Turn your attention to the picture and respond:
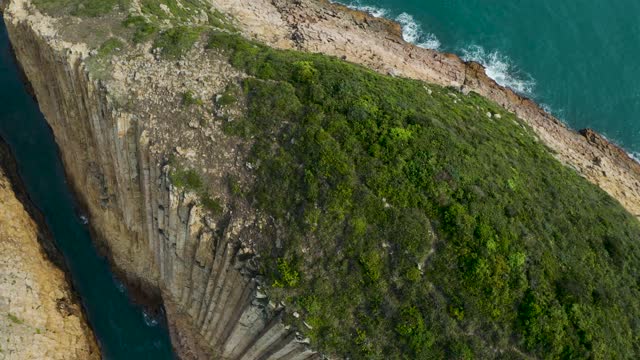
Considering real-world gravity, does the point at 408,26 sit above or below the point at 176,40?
above

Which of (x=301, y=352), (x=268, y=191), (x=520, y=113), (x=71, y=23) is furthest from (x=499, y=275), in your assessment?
(x=71, y=23)

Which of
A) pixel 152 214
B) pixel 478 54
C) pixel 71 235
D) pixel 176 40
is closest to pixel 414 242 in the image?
pixel 152 214

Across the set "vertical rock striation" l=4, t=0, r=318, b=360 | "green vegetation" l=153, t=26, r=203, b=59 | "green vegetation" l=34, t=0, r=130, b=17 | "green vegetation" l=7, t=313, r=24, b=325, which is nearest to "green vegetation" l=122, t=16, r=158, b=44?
"green vegetation" l=153, t=26, r=203, b=59

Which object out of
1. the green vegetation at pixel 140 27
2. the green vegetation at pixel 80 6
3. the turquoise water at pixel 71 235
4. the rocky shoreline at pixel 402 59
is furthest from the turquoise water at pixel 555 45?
the turquoise water at pixel 71 235

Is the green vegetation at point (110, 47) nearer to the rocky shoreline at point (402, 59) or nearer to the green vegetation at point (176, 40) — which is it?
the green vegetation at point (176, 40)

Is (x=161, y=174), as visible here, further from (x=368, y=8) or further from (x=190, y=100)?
(x=368, y=8)

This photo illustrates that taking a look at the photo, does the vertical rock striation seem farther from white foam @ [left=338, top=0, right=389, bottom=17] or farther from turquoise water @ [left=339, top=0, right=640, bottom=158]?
turquoise water @ [left=339, top=0, right=640, bottom=158]

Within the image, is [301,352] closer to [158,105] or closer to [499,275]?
[499,275]
